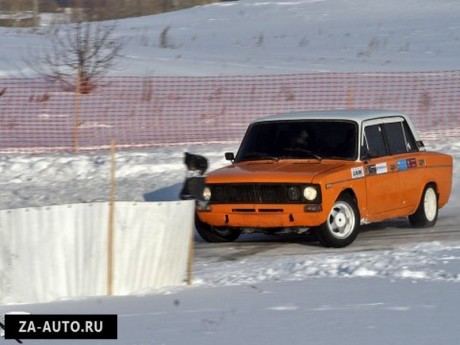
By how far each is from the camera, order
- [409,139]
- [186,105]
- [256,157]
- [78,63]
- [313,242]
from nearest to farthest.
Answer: [313,242]
[256,157]
[409,139]
[186,105]
[78,63]

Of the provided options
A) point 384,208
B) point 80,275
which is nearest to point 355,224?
point 384,208

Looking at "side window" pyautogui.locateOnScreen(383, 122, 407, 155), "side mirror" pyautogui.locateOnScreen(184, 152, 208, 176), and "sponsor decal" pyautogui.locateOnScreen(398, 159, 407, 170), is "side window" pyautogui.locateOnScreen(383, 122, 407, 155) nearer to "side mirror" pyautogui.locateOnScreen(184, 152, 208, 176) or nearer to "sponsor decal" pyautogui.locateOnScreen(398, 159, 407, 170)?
"sponsor decal" pyautogui.locateOnScreen(398, 159, 407, 170)

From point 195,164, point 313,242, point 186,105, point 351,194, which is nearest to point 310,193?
point 351,194

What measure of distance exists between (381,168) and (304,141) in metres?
0.93

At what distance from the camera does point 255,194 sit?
11844mm

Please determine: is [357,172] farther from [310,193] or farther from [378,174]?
[310,193]

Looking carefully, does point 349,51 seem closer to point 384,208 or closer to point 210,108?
point 210,108

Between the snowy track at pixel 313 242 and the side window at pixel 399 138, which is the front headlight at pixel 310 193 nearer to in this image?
the snowy track at pixel 313 242

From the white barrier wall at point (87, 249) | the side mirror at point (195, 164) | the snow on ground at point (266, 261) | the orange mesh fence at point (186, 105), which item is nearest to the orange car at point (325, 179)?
the side mirror at point (195, 164)

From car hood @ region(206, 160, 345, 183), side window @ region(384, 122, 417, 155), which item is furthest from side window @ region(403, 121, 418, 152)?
car hood @ region(206, 160, 345, 183)

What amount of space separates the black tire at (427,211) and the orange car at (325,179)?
0.01 metres

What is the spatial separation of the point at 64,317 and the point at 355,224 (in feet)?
16.3

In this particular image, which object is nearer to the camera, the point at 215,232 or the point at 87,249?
the point at 87,249

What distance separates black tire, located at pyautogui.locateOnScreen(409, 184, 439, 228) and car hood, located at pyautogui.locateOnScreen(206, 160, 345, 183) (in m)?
1.62
